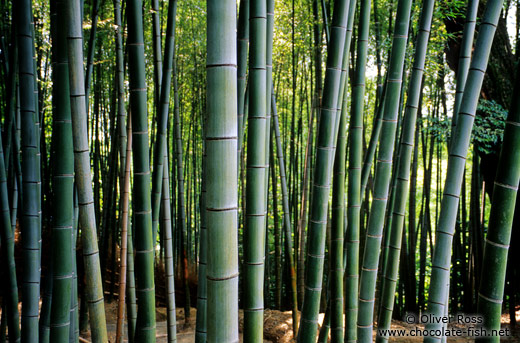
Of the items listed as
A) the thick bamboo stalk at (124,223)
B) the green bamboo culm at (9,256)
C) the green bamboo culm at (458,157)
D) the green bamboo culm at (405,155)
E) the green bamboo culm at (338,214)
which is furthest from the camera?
the thick bamboo stalk at (124,223)

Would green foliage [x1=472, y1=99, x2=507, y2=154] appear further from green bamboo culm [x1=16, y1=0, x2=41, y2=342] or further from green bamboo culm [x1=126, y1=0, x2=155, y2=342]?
green bamboo culm [x1=16, y1=0, x2=41, y2=342]

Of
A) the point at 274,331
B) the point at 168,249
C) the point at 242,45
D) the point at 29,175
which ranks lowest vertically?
the point at 274,331

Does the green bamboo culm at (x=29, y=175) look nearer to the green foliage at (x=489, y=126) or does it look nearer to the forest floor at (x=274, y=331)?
the forest floor at (x=274, y=331)

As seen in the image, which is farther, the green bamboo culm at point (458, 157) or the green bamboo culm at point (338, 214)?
the green bamboo culm at point (338, 214)

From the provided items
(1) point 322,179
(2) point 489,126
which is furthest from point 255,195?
(2) point 489,126

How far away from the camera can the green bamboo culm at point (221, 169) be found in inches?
32.1

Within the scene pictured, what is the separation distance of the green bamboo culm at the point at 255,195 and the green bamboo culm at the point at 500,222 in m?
0.50

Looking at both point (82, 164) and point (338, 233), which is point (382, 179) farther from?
point (82, 164)

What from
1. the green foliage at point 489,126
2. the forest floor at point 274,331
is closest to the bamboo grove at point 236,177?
the forest floor at point 274,331

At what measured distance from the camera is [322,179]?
1.48 meters

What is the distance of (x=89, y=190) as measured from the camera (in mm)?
1194

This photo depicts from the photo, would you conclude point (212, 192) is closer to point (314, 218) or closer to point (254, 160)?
point (254, 160)

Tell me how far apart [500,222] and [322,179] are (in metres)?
0.64

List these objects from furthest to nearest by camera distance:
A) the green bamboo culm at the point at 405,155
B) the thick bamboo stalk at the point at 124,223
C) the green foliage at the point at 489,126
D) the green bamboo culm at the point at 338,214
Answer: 1. the green foliage at the point at 489,126
2. the thick bamboo stalk at the point at 124,223
3. the green bamboo culm at the point at 338,214
4. the green bamboo culm at the point at 405,155
